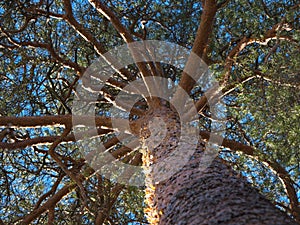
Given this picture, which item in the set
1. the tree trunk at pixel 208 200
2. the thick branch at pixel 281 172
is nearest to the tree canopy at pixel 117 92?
the thick branch at pixel 281 172

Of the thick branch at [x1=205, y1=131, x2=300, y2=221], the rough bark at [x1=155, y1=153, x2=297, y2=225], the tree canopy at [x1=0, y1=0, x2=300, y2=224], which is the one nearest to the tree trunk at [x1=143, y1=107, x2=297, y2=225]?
the rough bark at [x1=155, y1=153, x2=297, y2=225]

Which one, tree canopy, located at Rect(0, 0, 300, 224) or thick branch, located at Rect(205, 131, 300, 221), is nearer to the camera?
tree canopy, located at Rect(0, 0, 300, 224)

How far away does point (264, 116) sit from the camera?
364 centimetres

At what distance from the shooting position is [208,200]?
2.21 m

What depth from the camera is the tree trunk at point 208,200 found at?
1.88m

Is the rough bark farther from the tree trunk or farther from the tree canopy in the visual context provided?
the tree canopy

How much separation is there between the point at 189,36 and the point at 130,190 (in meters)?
3.05

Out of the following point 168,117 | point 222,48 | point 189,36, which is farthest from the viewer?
point 189,36

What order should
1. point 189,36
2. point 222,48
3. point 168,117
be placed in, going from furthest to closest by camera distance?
point 189,36 → point 222,48 → point 168,117

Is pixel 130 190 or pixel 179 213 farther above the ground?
pixel 130 190

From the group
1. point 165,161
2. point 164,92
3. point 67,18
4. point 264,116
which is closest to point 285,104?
point 264,116

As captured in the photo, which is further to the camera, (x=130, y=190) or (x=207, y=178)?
(x=130, y=190)

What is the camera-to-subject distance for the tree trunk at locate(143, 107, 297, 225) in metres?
1.88

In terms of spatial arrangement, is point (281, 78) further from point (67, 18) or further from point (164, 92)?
point (67, 18)
